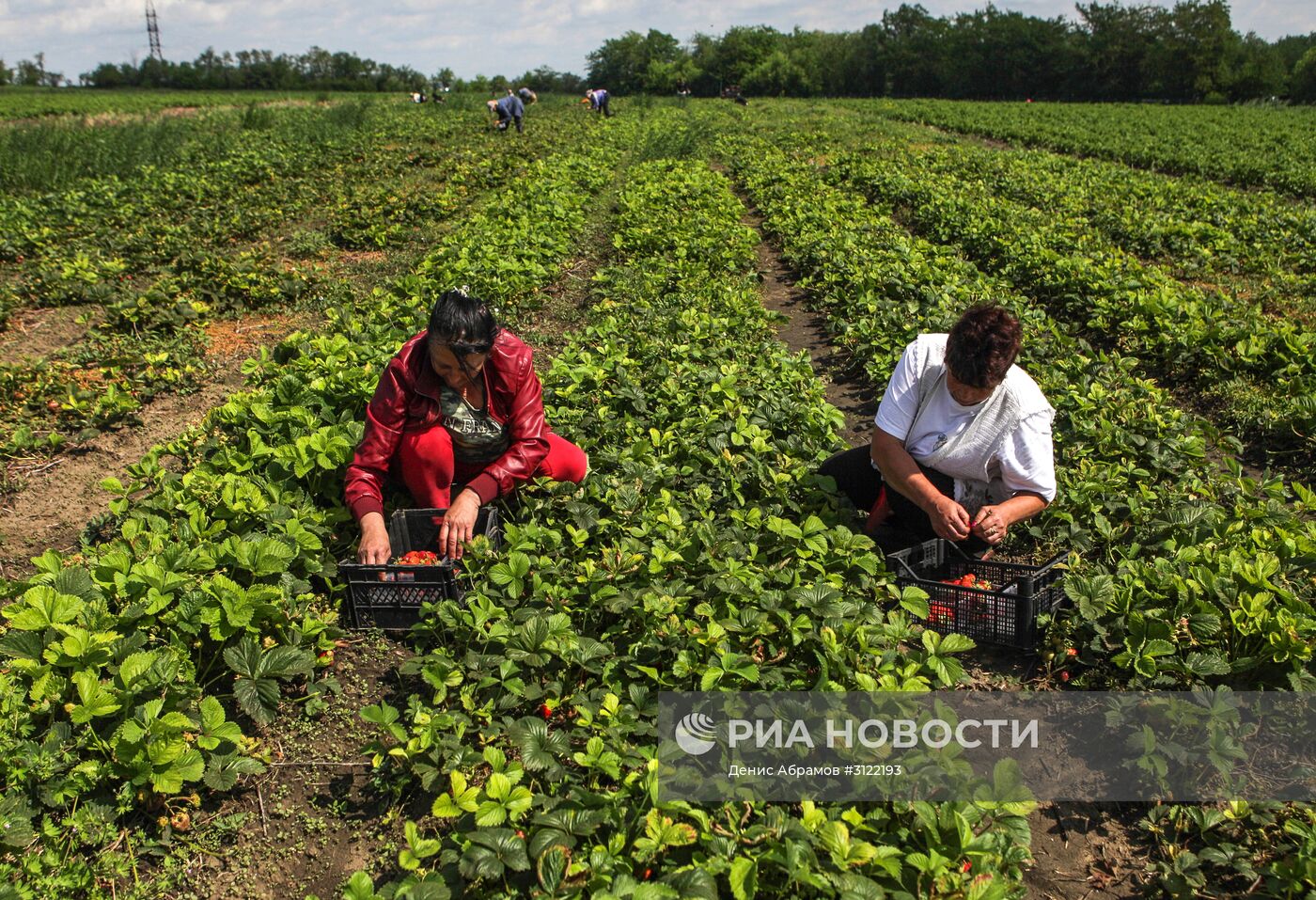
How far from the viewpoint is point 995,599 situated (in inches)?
123

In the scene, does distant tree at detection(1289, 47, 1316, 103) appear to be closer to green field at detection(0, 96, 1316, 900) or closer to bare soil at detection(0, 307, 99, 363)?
green field at detection(0, 96, 1316, 900)

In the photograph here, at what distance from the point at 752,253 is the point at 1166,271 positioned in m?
4.45

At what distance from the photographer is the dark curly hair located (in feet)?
9.80

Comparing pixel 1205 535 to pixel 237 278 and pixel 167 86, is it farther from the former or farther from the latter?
pixel 167 86

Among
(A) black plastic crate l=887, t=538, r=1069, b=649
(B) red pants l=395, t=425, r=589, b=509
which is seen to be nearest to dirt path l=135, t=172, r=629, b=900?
(B) red pants l=395, t=425, r=589, b=509

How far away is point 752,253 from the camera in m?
9.23

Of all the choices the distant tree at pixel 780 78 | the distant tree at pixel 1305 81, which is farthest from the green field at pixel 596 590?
the distant tree at pixel 780 78

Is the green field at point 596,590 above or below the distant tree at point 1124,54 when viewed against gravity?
below

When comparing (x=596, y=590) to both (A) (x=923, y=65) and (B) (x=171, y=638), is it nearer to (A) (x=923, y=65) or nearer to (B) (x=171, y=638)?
(B) (x=171, y=638)

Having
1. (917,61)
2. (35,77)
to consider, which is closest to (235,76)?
(35,77)

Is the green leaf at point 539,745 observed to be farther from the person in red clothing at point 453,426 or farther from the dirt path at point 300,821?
the person in red clothing at point 453,426

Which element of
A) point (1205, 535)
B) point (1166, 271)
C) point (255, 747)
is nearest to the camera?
point (255, 747)

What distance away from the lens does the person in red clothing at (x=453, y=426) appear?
10.5 ft

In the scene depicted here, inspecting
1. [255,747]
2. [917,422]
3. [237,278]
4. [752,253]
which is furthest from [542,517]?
[752,253]
